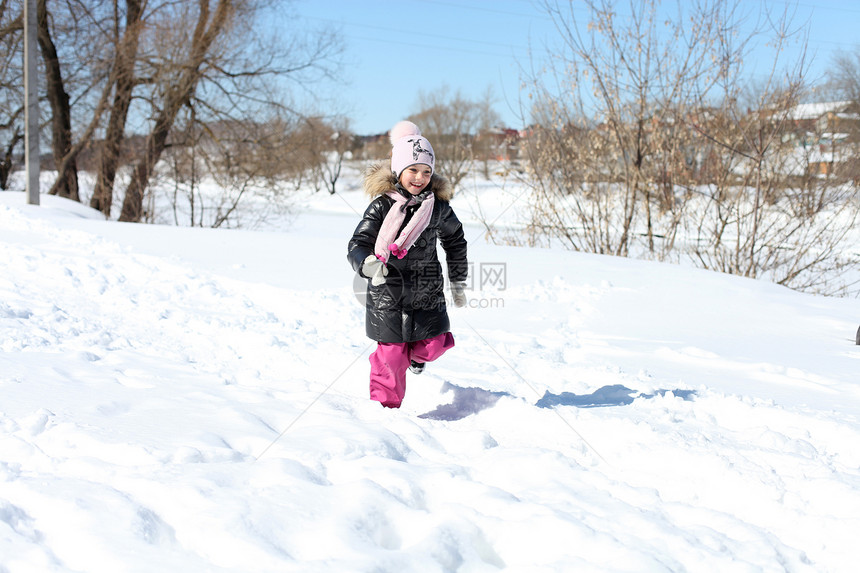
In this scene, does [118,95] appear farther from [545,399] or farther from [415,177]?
[545,399]

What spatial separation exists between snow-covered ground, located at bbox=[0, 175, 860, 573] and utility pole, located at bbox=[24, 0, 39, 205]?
6075 mm

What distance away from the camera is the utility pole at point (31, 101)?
10777 millimetres

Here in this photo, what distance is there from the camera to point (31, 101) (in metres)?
11.1

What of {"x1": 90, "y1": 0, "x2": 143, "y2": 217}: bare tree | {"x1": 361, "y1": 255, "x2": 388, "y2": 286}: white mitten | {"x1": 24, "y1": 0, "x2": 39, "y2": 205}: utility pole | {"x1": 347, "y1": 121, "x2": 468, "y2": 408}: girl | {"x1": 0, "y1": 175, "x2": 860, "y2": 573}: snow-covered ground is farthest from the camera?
{"x1": 90, "y1": 0, "x2": 143, "y2": 217}: bare tree

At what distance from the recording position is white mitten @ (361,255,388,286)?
112 inches

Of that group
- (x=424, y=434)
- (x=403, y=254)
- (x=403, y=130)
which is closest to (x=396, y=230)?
(x=403, y=254)

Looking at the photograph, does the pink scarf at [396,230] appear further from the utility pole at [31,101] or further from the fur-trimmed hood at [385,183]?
the utility pole at [31,101]

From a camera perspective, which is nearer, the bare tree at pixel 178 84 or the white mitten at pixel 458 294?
the white mitten at pixel 458 294

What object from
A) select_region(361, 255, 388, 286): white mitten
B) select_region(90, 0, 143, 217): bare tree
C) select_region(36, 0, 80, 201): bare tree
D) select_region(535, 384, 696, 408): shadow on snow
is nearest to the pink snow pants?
select_region(361, 255, 388, 286): white mitten

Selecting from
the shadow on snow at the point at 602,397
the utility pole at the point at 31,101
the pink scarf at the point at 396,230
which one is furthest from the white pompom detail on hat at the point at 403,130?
the utility pole at the point at 31,101

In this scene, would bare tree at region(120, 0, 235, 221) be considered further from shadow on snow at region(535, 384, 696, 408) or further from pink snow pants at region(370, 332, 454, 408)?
shadow on snow at region(535, 384, 696, 408)

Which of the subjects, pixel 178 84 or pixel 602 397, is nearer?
pixel 602 397

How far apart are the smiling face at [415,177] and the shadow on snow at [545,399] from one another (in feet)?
3.49

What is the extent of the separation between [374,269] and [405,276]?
0.82 ft
